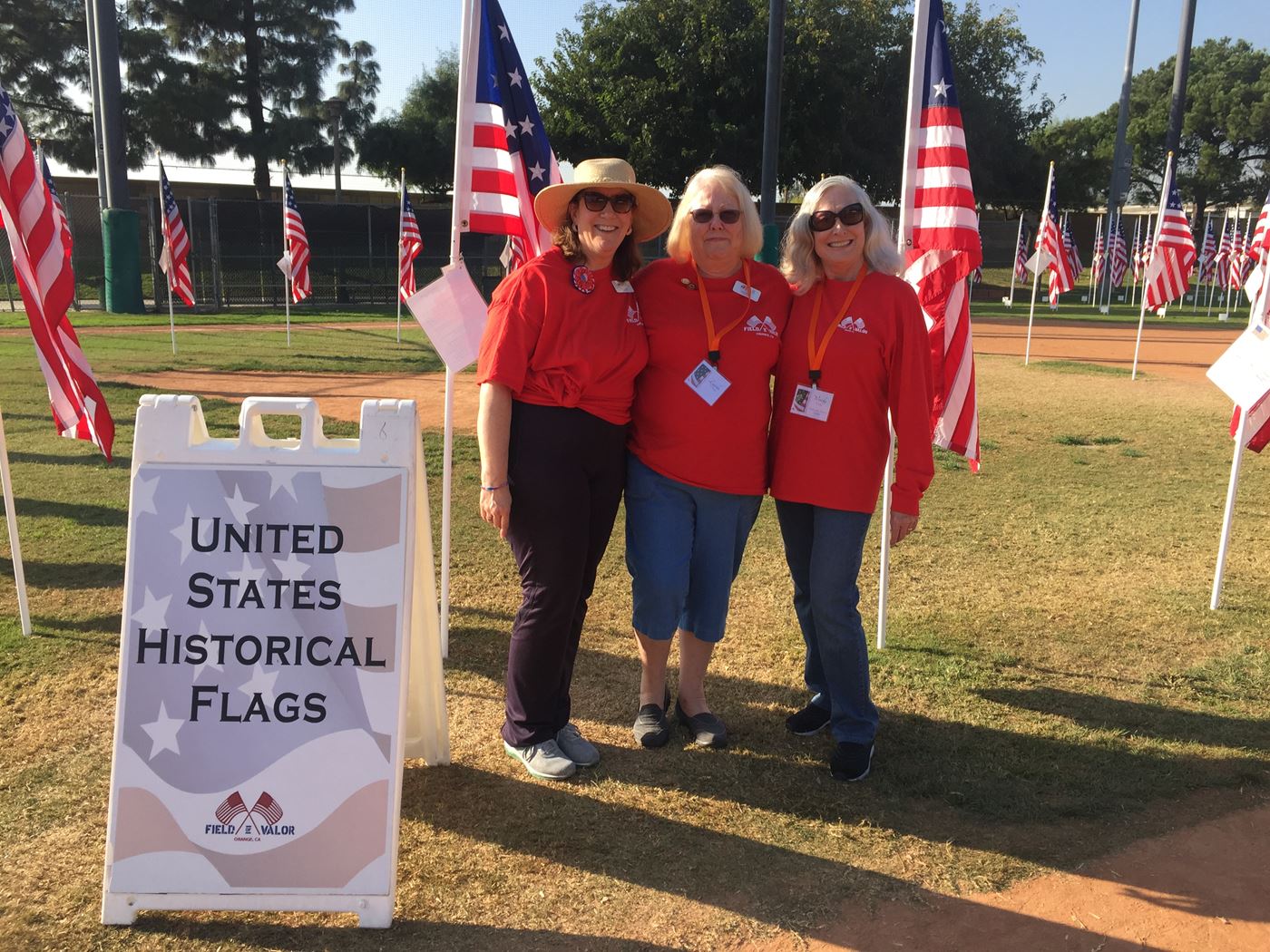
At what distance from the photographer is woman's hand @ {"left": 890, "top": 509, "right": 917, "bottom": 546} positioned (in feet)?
11.4

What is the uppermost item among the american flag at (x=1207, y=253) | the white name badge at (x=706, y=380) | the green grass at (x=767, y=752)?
the american flag at (x=1207, y=253)

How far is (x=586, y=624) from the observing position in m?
5.07

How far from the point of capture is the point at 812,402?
11.1 feet

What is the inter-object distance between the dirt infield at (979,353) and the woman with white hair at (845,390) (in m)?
6.04

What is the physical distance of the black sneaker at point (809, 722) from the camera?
395 cm

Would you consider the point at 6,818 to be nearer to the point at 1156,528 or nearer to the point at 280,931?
the point at 280,931

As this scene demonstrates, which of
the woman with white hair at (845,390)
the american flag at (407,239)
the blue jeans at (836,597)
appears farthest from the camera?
the american flag at (407,239)

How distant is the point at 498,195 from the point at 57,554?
3.58 meters

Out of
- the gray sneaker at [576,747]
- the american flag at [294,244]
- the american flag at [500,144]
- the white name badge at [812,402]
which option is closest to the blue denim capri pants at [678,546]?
the white name badge at [812,402]

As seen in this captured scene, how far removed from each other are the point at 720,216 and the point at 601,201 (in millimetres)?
393

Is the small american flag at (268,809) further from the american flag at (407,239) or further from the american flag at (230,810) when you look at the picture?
the american flag at (407,239)

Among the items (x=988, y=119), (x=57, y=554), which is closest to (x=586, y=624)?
(x=57, y=554)

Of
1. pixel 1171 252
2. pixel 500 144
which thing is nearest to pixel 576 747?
pixel 500 144

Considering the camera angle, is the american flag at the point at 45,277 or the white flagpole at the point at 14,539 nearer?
the american flag at the point at 45,277
